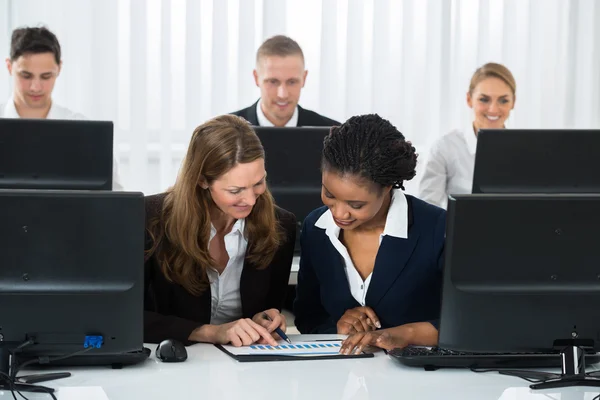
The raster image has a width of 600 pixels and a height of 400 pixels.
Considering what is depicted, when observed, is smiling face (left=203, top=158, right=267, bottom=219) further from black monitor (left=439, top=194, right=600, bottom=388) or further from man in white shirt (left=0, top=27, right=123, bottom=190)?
man in white shirt (left=0, top=27, right=123, bottom=190)

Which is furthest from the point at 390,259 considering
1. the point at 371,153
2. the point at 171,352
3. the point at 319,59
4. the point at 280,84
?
the point at 319,59

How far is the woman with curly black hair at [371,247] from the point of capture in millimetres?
2244

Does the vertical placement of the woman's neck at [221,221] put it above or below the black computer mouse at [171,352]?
above

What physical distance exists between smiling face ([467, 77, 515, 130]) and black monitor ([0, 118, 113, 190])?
2.08 meters

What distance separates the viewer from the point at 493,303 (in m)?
1.88

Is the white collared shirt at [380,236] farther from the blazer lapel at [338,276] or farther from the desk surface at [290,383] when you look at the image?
the desk surface at [290,383]

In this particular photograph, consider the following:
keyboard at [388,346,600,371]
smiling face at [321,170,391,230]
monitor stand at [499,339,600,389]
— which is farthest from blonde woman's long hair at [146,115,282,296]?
monitor stand at [499,339,600,389]

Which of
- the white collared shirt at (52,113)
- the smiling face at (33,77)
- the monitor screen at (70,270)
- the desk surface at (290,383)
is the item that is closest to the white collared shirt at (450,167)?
the white collared shirt at (52,113)

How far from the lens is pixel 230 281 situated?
2.54 metres

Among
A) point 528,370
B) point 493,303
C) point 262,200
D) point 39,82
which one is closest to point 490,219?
point 493,303

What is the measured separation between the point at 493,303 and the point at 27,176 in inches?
57.6

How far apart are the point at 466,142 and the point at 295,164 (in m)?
1.46

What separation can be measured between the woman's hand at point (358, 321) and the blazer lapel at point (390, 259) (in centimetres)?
8

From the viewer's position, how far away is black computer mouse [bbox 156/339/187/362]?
2.06 meters
